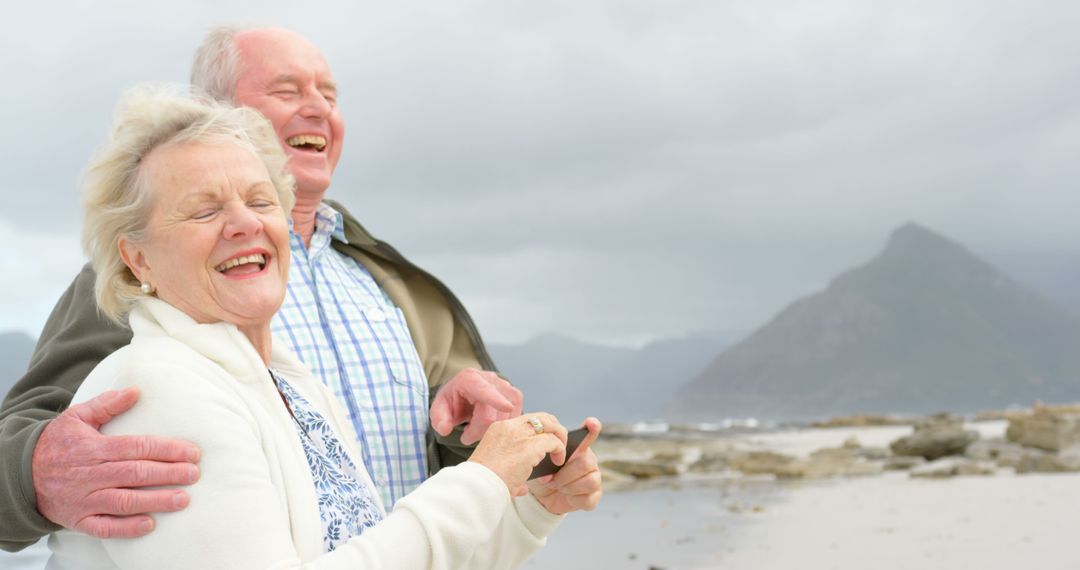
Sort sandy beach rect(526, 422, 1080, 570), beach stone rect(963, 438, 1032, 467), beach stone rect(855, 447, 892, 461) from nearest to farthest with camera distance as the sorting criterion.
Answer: sandy beach rect(526, 422, 1080, 570) < beach stone rect(963, 438, 1032, 467) < beach stone rect(855, 447, 892, 461)

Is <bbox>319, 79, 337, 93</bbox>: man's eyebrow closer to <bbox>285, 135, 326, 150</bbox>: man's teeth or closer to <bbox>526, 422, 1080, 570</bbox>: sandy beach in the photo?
<bbox>285, 135, 326, 150</bbox>: man's teeth

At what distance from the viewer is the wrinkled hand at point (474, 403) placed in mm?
2500

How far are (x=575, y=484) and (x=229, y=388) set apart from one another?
82 cm

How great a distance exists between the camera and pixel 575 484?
2.24 m

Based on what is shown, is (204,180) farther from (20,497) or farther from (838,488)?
(838,488)

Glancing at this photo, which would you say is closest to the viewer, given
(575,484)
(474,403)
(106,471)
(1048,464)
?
(106,471)

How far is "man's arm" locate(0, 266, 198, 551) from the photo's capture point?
162 cm

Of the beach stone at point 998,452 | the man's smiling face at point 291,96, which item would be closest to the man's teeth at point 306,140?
the man's smiling face at point 291,96

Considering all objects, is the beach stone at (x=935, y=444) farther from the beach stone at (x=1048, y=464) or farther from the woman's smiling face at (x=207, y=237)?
the woman's smiling face at (x=207, y=237)

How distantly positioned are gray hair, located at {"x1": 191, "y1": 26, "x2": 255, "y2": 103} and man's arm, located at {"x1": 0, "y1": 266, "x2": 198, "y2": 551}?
2.19ft

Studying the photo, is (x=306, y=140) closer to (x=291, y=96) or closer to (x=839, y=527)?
(x=291, y=96)

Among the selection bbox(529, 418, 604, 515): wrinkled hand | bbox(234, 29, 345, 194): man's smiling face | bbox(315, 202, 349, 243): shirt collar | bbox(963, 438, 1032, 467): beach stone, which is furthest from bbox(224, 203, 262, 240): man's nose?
bbox(963, 438, 1032, 467): beach stone

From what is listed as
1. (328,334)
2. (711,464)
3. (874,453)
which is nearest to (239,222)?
(328,334)

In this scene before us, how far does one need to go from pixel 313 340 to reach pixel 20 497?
90 centimetres
